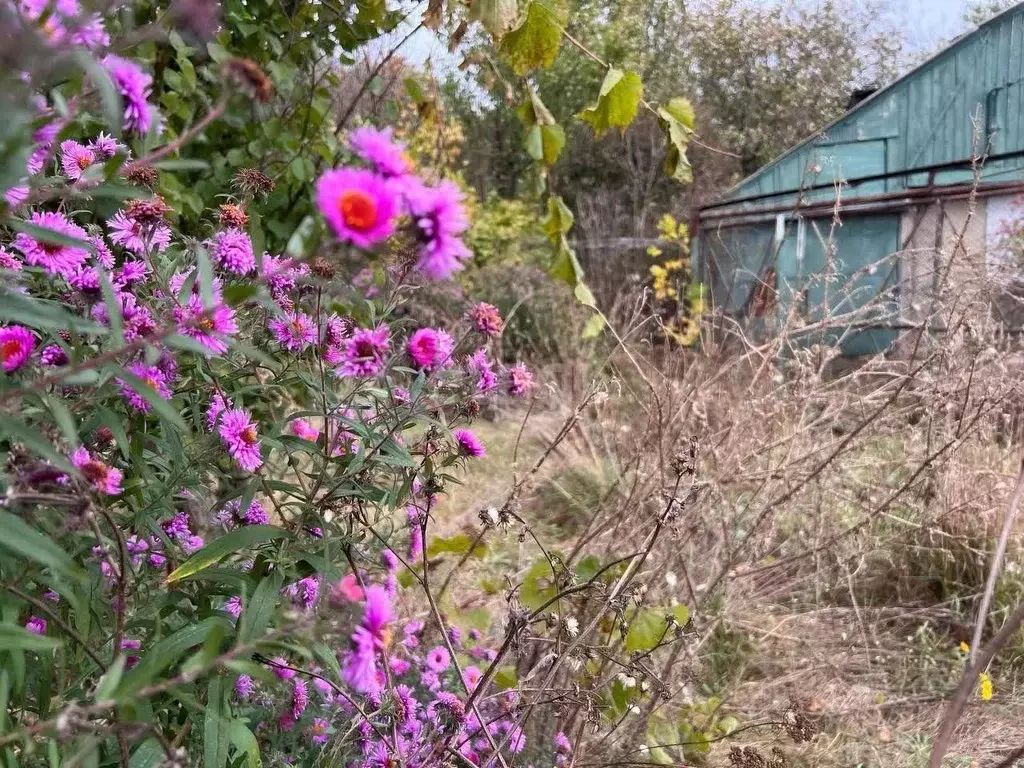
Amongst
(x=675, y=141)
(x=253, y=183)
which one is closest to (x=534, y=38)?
(x=675, y=141)

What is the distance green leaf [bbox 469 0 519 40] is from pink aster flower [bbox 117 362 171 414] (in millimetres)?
808

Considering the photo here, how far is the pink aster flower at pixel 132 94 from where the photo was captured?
2.16ft

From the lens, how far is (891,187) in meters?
7.51

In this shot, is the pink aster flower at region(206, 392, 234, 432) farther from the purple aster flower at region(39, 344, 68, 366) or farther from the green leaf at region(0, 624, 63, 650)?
the green leaf at region(0, 624, 63, 650)

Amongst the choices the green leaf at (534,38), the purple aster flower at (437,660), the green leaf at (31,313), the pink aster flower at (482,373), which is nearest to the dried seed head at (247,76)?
the green leaf at (31,313)

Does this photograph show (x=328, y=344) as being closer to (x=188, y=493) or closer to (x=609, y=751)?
(x=188, y=493)

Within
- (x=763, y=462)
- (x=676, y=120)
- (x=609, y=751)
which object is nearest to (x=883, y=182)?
(x=763, y=462)

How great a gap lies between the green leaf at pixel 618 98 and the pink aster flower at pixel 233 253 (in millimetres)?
875

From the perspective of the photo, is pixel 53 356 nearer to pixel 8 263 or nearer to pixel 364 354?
pixel 8 263

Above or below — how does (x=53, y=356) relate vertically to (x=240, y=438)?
above

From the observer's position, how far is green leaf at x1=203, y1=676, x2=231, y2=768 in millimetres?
821

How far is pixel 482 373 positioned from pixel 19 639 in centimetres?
60

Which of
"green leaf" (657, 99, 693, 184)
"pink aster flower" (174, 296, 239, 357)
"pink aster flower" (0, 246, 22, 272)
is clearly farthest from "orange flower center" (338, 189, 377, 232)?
"green leaf" (657, 99, 693, 184)

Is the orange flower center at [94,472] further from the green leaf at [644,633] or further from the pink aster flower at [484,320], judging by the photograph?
the green leaf at [644,633]
